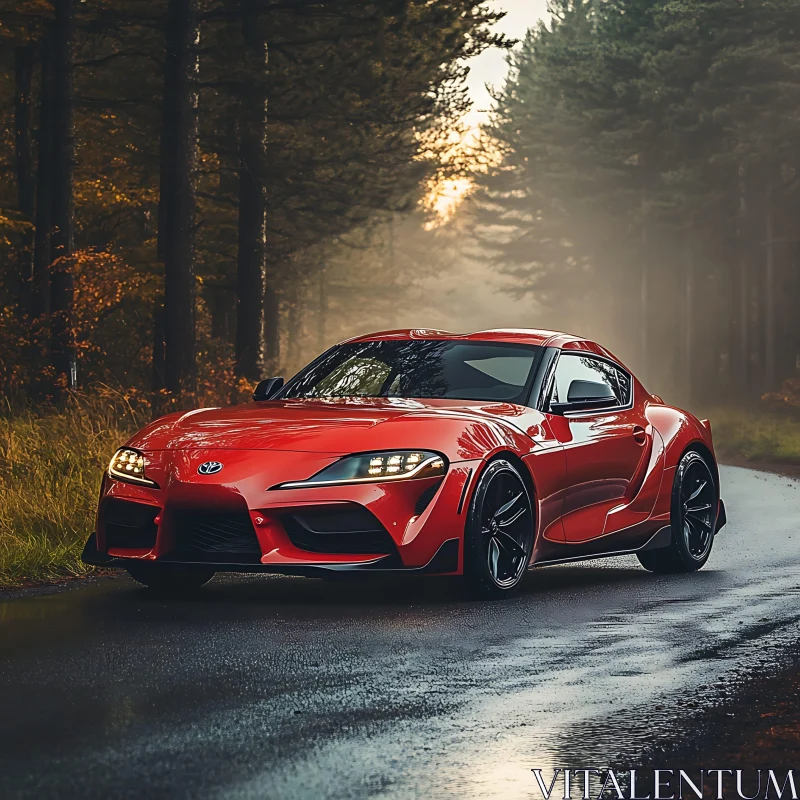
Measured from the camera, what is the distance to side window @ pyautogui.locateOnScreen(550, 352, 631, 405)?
1048 centimetres

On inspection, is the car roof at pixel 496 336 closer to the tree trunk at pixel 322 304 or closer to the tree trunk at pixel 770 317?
the tree trunk at pixel 770 317

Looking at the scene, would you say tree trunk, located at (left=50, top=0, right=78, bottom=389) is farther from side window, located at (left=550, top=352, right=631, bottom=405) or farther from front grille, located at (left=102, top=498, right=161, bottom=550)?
front grille, located at (left=102, top=498, right=161, bottom=550)

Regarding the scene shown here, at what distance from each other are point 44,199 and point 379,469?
83.5 feet

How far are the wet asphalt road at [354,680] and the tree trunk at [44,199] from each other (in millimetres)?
21338

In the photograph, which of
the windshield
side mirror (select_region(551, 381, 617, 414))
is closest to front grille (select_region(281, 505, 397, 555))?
the windshield

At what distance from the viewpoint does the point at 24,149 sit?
33.7m

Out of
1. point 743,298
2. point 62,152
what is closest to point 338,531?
point 62,152

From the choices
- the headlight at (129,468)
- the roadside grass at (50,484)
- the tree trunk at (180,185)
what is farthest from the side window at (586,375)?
the tree trunk at (180,185)

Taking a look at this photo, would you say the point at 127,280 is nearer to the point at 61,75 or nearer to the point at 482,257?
the point at 61,75

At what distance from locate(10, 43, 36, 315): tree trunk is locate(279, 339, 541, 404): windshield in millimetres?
23285

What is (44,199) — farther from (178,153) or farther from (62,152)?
(178,153)

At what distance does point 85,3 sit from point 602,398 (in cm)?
2252

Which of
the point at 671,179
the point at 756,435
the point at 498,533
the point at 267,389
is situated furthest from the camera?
the point at 671,179

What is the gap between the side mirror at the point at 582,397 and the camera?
33.3 ft
